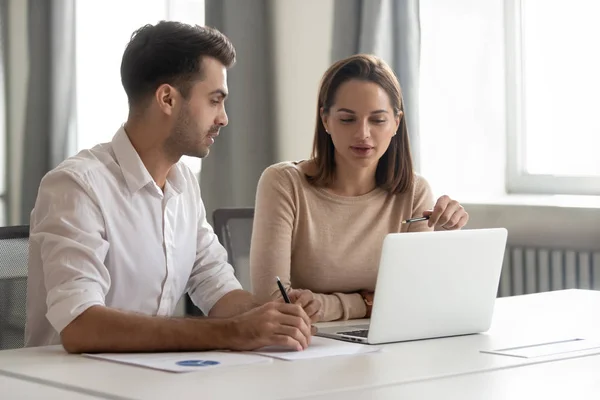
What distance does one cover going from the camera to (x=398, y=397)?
1422 millimetres

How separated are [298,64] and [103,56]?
0.98 metres

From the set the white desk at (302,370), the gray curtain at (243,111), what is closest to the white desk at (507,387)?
the white desk at (302,370)

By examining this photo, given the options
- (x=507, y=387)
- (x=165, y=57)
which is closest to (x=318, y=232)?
(x=165, y=57)

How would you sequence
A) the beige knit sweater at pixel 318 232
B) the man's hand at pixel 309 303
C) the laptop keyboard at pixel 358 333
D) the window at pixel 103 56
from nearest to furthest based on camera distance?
the laptop keyboard at pixel 358 333
the man's hand at pixel 309 303
the beige knit sweater at pixel 318 232
the window at pixel 103 56

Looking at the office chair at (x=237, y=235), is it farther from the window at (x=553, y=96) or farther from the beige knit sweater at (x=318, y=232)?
the window at (x=553, y=96)

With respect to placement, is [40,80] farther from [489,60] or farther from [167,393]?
[167,393]

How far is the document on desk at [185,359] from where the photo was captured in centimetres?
163

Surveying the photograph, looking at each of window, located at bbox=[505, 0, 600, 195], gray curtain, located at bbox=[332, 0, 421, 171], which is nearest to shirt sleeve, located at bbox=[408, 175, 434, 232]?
gray curtain, located at bbox=[332, 0, 421, 171]

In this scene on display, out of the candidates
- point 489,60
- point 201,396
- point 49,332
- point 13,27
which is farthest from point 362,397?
point 13,27

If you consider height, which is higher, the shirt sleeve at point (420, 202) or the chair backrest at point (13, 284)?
the shirt sleeve at point (420, 202)

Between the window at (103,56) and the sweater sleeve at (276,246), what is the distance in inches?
85.5

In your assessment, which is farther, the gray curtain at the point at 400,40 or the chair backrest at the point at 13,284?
the gray curtain at the point at 400,40

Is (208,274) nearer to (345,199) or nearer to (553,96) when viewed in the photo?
(345,199)

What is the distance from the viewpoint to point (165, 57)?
2150 mm
